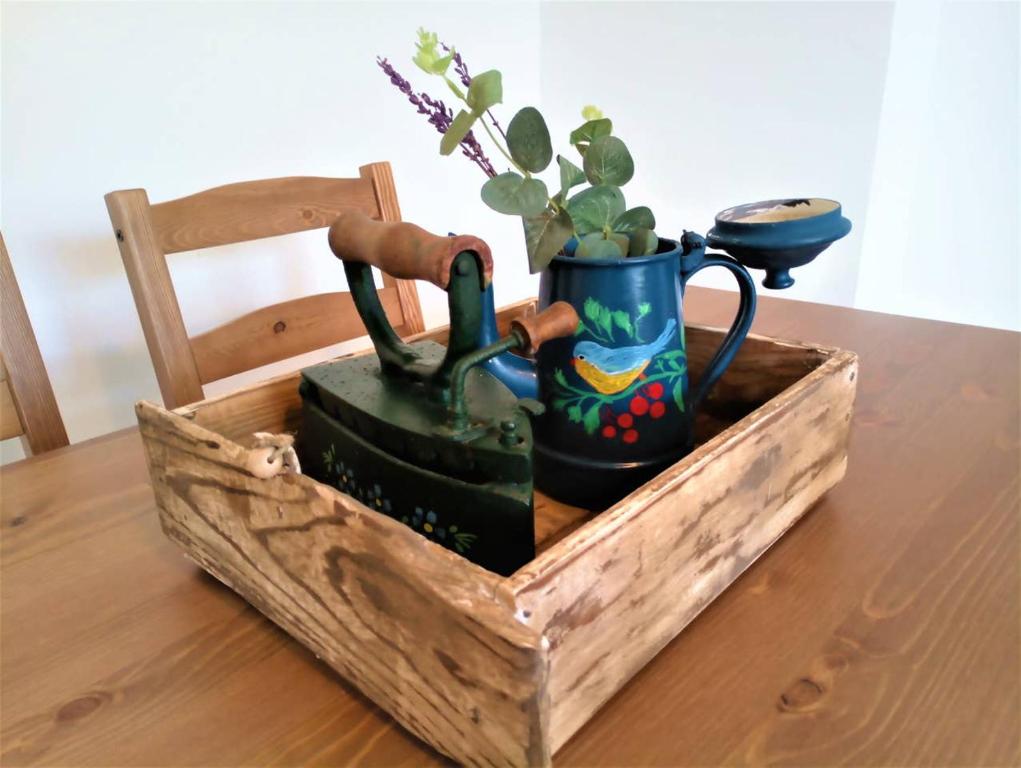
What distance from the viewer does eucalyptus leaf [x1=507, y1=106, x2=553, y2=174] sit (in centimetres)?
46

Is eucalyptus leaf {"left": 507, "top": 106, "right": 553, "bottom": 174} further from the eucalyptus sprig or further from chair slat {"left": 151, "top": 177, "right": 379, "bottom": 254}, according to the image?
chair slat {"left": 151, "top": 177, "right": 379, "bottom": 254}

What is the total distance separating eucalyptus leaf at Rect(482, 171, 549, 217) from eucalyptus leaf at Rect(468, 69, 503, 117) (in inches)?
1.7

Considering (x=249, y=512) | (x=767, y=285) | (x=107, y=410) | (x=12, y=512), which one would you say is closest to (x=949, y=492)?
(x=767, y=285)

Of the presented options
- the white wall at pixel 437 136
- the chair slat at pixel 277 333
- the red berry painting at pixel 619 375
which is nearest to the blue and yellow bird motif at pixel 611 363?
the red berry painting at pixel 619 375

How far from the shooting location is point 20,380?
2.50 ft

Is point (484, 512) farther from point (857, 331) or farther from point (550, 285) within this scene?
point (857, 331)

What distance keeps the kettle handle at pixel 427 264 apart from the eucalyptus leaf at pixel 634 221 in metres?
0.11

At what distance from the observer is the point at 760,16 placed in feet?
5.41

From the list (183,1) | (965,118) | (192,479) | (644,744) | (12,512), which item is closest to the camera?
(644,744)

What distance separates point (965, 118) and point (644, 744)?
1.65m

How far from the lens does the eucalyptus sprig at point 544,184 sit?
449 millimetres

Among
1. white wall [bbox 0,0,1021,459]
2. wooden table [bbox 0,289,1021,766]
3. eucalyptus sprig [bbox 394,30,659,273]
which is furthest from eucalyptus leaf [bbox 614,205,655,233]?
white wall [bbox 0,0,1021,459]

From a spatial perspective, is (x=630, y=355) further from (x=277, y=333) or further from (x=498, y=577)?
(x=277, y=333)

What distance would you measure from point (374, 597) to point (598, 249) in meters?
0.27
